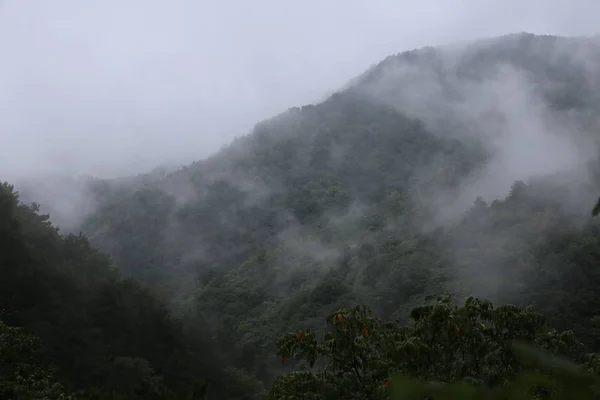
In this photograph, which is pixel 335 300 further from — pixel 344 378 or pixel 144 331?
pixel 344 378

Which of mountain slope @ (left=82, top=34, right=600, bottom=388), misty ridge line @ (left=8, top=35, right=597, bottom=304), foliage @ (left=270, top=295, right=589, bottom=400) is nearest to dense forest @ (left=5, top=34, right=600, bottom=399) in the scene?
foliage @ (left=270, top=295, right=589, bottom=400)

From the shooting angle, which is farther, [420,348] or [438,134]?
[438,134]

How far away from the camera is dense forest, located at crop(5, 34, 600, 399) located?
8.07m

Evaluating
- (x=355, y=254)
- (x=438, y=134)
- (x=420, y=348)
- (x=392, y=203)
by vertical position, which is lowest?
(x=355, y=254)

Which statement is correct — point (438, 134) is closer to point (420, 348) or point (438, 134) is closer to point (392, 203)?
point (392, 203)

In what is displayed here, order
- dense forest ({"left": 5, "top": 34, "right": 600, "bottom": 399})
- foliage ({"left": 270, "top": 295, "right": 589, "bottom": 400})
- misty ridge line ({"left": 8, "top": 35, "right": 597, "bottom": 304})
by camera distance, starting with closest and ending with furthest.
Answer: foliage ({"left": 270, "top": 295, "right": 589, "bottom": 400}) → dense forest ({"left": 5, "top": 34, "right": 600, "bottom": 399}) → misty ridge line ({"left": 8, "top": 35, "right": 597, "bottom": 304})

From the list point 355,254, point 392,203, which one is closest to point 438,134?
point 392,203

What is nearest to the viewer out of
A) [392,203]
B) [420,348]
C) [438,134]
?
[420,348]

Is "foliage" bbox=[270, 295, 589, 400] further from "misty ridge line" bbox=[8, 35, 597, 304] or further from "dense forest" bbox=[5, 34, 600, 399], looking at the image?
"misty ridge line" bbox=[8, 35, 597, 304]

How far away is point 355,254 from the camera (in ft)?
231

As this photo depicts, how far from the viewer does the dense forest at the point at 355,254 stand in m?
8.07

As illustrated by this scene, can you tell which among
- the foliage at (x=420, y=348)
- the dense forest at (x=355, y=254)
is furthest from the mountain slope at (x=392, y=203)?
the foliage at (x=420, y=348)

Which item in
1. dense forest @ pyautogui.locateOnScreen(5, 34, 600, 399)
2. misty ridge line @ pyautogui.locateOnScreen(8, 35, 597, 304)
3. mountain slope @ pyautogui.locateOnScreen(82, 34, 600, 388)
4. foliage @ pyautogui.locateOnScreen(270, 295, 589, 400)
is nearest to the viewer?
foliage @ pyautogui.locateOnScreen(270, 295, 589, 400)

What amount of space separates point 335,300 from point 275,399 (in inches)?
1885
